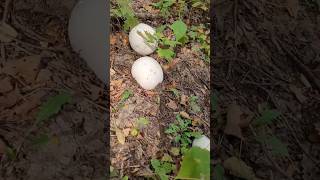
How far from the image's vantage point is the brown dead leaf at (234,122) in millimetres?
2727

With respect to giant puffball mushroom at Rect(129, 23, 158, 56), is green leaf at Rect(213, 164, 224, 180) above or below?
below

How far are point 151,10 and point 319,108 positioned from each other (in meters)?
1.26

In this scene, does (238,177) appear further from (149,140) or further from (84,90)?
(84,90)

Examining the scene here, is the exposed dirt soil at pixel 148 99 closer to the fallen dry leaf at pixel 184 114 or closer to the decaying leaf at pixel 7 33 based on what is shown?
the fallen dry leaf at pixel 184 114

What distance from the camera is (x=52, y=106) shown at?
2.55 metres

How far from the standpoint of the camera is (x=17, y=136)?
96.4 inches

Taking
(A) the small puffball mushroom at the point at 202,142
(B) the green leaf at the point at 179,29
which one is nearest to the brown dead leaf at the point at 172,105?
(A) the small puffball mushroom at the point at 202,142

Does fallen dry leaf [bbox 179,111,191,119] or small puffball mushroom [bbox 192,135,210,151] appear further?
fallen dry leaf [bbox 179,111,191,119]

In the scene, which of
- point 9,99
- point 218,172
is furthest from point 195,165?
point 9,99

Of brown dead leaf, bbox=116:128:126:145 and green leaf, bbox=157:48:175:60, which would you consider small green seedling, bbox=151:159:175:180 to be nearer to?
brown dead leaf, bbox=116:128:126:145

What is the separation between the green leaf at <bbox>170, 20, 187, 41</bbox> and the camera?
304cm

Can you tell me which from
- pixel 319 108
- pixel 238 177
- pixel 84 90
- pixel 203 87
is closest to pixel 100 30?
pixel 84 90

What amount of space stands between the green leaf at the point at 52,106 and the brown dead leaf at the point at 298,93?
1.41 m

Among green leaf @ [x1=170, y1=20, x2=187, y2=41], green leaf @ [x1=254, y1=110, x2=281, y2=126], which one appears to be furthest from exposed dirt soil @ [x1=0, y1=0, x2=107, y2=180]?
green leaf @ [x1=254, y1=110, x2=281, y2=126]
